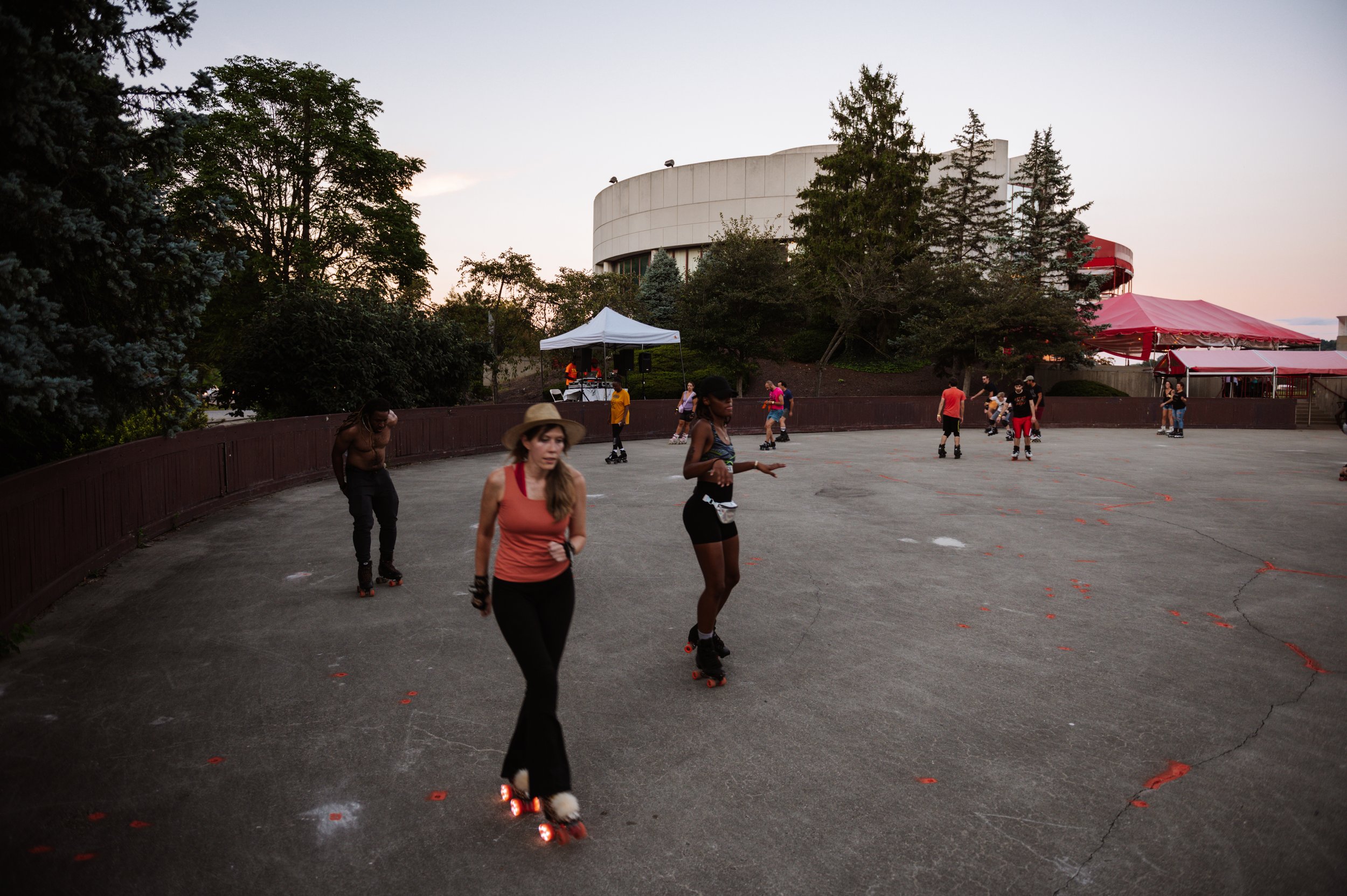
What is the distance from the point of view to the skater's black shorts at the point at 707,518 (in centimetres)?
512

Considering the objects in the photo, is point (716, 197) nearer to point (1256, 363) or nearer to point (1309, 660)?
point (1256, 363)

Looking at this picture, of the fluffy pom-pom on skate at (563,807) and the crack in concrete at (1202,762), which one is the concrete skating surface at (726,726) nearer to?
the crack in concrete at (1202,762)

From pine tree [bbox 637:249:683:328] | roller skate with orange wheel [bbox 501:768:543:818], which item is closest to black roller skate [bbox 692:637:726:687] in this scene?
roller skate with orange wheel [bbox 501:768:543:818]

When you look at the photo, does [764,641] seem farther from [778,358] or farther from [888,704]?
[778,358]

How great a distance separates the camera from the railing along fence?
6.34m

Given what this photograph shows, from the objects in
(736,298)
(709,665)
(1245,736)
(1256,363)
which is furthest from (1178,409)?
(709,665)

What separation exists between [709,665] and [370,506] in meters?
3.86

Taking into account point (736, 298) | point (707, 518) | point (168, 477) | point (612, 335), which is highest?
point (736, 298)

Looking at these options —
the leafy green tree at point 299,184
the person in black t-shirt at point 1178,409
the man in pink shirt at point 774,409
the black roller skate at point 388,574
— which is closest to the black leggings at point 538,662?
the black roller skate at point 388,574

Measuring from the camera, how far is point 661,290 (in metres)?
48.3

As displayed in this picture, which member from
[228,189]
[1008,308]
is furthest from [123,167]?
[1008,308]

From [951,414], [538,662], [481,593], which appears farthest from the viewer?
[951,414]

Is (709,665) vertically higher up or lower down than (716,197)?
lower down

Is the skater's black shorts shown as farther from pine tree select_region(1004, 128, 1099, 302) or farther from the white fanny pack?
pine tree select_region(1004, 128, 1099, 302)
